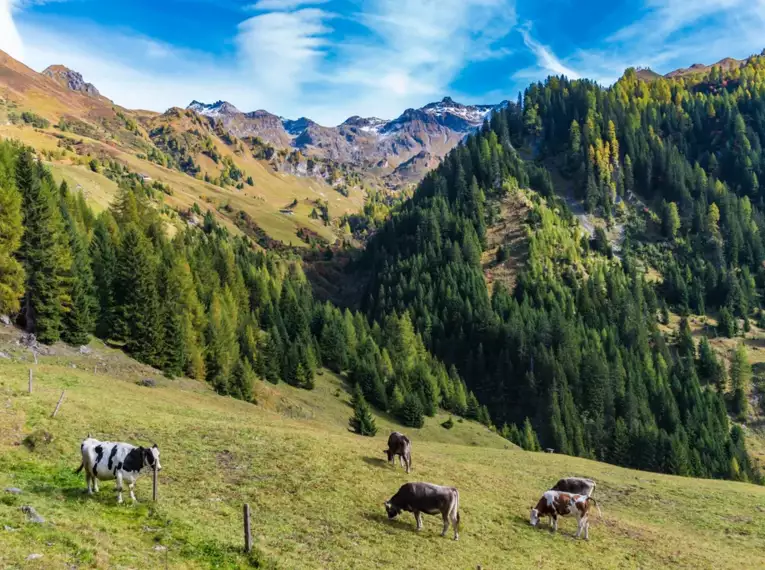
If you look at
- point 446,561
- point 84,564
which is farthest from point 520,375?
point 84,564

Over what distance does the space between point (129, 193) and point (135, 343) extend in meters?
63.9

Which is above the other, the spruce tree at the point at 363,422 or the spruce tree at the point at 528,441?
the spruce tree at the point at 363,422

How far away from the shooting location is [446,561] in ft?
72.0

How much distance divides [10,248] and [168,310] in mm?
22166

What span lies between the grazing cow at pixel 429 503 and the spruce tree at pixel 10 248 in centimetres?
5275

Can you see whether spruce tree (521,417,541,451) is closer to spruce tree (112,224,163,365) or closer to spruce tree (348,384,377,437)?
spruce tree (348,384,377,437)

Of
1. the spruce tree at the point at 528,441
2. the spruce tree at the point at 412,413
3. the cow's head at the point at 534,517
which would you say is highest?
the cow's head at the point at 534,517

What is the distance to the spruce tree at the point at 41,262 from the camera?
5994 cm

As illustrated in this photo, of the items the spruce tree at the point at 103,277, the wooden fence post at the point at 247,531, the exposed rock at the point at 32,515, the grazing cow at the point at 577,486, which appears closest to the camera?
the exposed rock at the point at 32,515

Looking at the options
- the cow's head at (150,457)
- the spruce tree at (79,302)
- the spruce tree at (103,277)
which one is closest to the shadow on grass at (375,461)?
the cow's head at (150,457)

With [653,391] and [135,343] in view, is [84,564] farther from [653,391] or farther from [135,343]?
[653,391]

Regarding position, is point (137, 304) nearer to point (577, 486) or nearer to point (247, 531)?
point (247, 531)

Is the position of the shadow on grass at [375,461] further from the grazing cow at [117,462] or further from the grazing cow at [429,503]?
the grazing cow at [117,462]

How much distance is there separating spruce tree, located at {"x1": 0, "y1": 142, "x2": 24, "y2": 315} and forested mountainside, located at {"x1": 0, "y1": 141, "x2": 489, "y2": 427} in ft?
0.38
